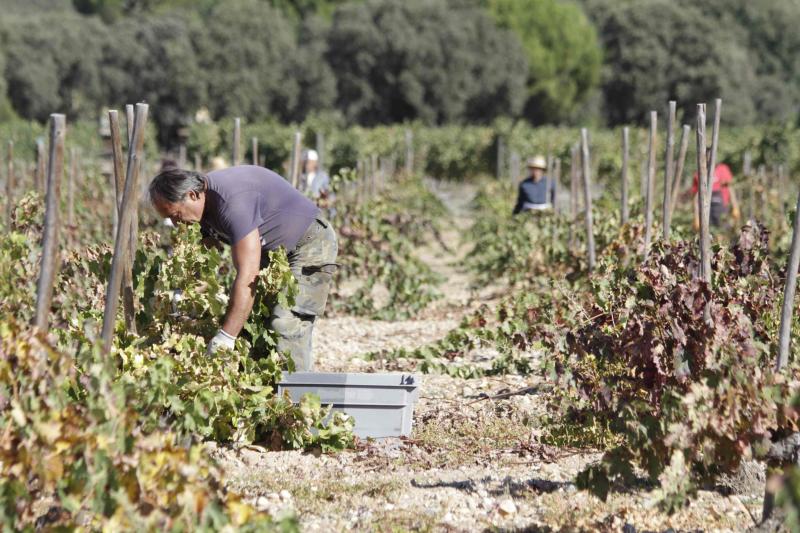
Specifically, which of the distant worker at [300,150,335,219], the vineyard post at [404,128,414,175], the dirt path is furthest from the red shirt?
the vineyard post at [404,128,414,175]

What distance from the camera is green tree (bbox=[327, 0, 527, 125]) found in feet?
167

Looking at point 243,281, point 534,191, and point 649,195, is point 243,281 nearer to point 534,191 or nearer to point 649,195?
point 649,195

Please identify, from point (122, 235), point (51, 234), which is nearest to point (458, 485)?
point (122, 235)

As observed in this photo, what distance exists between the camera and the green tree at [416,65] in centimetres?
5091

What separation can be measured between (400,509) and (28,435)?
145 centimetres

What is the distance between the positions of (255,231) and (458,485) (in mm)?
1367

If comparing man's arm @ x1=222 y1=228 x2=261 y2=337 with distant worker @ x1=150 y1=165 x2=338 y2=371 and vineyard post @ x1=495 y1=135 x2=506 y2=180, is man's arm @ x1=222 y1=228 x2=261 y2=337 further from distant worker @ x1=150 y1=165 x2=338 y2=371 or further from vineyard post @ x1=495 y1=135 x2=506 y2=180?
vineyard post @ x1=495 y1=135 x2=506 y2=180

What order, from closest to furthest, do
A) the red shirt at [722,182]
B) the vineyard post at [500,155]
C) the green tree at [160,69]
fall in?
the red shirt at [722,182]
the vineyard post at [500,155]
the green tree at [160,69]

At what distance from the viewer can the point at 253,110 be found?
2067 inches

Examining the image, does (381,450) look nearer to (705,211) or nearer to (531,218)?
(705,211)

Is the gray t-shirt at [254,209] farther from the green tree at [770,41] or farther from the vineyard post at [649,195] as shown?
the green tree at [770,41]

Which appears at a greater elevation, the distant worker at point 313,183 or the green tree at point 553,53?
the green tree at point 553,53

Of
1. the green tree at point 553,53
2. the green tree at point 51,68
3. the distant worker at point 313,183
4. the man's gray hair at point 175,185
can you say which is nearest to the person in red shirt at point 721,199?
the distant worker at point 313,183

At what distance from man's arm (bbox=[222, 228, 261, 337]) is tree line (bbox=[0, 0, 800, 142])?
46.3 m
